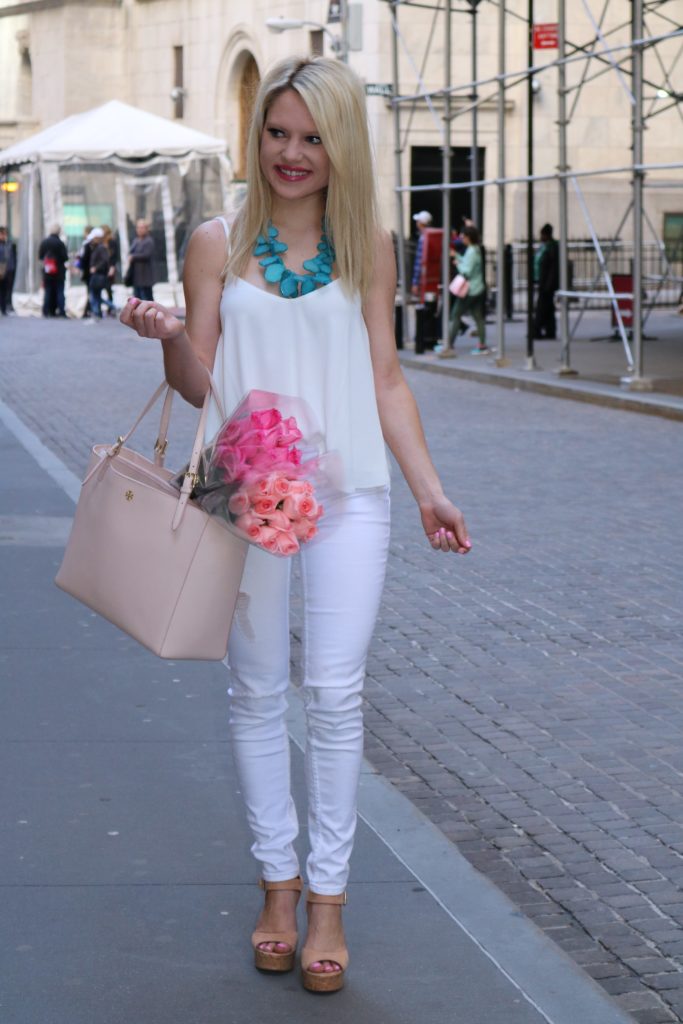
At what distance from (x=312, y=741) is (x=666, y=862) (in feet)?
4.45

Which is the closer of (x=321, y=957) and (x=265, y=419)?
(x=265, y=419)

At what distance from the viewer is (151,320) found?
3395 mm

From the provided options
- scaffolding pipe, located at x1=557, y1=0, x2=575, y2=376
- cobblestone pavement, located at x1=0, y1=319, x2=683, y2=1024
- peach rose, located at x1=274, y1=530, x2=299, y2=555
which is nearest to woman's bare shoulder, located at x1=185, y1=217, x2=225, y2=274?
peach rose, located at x1=274, y1=530, x2=299, y2=555

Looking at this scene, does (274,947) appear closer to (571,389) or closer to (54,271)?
(571,389)

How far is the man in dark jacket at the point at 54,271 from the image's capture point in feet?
112

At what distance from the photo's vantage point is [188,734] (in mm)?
5730

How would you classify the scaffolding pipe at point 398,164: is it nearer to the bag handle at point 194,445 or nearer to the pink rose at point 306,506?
the bag handle at point 194,445

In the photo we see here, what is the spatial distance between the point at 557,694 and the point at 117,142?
3123 cm

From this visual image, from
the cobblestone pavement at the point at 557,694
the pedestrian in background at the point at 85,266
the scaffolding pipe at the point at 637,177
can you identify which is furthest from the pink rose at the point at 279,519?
the pedestrian in background at the point at 85,266

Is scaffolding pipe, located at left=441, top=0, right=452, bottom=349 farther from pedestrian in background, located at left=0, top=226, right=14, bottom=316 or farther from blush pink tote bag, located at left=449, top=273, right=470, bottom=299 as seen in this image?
pedestrian in background, located at left=0, top=226, right=14, bottom=316

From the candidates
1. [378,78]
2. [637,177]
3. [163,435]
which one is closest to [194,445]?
[163,435]

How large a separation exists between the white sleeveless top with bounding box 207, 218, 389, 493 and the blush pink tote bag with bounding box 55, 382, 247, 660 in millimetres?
99

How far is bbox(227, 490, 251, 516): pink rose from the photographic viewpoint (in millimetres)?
3459

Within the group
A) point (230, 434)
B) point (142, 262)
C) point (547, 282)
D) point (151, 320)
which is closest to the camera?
point (151, 320)
